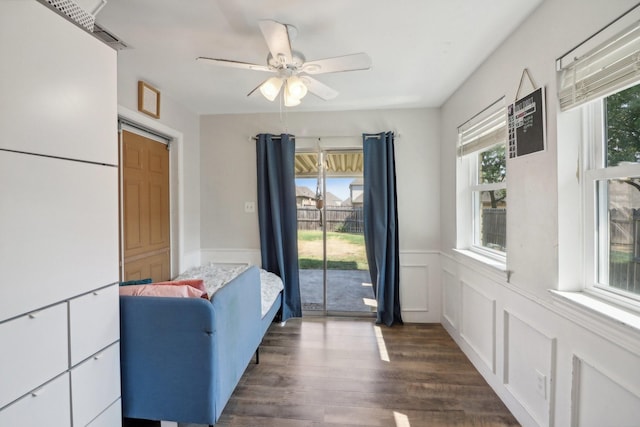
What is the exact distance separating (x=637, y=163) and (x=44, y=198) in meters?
2.38

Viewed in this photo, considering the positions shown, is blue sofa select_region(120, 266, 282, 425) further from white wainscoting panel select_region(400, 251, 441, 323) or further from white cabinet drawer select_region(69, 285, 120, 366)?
white wainscoting panel select_region(400, 251, 441, 323)

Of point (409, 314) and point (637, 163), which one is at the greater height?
point (637, 163)

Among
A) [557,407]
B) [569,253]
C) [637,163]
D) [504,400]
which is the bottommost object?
[504,400]

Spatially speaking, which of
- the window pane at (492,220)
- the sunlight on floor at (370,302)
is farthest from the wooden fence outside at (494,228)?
the sunlight on floor at (370,302)

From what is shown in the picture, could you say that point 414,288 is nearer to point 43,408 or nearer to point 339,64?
point 339,64

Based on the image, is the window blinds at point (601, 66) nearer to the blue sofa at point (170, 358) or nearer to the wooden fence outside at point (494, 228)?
the wooden fence outside at point (494, 228)

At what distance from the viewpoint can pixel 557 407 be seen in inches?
54.5

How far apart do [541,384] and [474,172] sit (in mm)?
1718

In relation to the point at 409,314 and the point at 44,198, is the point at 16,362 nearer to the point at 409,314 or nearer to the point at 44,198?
the point at 44,198

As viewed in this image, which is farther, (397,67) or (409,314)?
(409,314)

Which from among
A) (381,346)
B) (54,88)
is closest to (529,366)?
(381,346)

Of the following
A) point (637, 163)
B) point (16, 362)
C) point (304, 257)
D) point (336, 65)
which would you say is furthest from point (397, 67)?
point (16, 362)

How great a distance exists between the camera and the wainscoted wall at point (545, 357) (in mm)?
1078

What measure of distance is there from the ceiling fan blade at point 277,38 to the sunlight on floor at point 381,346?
246 centimetres
